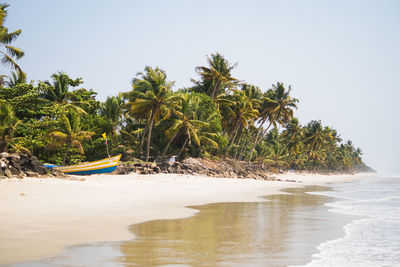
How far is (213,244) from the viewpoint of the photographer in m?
6.23

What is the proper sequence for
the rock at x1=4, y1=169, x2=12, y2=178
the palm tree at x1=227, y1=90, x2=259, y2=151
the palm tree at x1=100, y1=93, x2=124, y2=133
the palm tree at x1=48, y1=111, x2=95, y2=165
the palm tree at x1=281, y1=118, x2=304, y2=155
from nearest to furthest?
1. the rock at x1=4, y1=169, x2=12, y2=178
2. the palm tree at x1=48, y1=111, x2=95, y2=165
3. the palm tree at x1=100, y1=93, x2=124, y2=133
4. the palm tree at x1=227, y1=90, x2=259, y2=151
5. the palm tree at x1=281, y1=118, x2=304, y2=155

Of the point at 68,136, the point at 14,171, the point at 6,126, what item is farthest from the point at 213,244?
the point at 68,136

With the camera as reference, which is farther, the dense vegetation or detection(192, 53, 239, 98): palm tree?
detection(192, 53, 239, 98): palm tree

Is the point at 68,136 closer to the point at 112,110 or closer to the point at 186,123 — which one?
the point at 186,123

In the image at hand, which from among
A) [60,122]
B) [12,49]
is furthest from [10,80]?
[12,49]

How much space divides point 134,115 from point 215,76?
44.9 ft

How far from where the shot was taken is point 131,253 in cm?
538

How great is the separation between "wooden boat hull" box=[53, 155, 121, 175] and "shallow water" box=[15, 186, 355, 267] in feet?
49.7

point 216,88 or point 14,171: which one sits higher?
point 216,88

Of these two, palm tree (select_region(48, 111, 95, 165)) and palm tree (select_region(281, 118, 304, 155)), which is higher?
palm tree (select_region(281, 118, 304, 155))

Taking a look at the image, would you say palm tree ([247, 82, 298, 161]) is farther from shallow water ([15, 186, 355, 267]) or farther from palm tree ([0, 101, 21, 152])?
shallow water ([15, 186, 355, 267])

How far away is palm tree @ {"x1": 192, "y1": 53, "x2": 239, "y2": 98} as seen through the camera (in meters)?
43.2

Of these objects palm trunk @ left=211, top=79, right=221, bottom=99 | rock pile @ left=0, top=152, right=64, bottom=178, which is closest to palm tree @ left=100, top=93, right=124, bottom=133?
palm trunk @ left=211, top=79, right=221, bottom=99

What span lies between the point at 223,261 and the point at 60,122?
2883 cm
